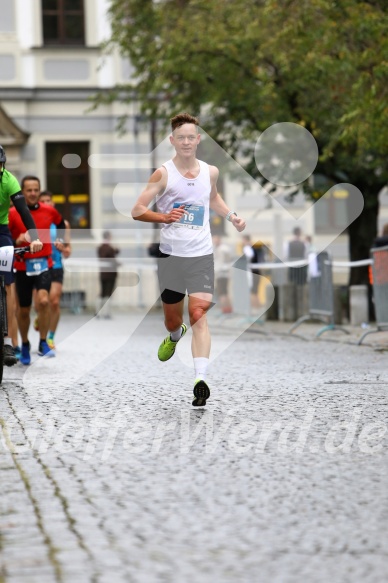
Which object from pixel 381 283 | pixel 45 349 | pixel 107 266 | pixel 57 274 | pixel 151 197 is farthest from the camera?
pixel 107 266

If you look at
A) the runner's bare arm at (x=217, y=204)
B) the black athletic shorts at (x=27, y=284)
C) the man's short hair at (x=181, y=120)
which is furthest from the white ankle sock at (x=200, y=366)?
the black athletic shorts at (x=27, y=284)

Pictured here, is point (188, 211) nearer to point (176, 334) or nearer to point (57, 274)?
point (176, 334)

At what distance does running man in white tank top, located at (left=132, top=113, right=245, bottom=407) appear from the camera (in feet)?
29.5

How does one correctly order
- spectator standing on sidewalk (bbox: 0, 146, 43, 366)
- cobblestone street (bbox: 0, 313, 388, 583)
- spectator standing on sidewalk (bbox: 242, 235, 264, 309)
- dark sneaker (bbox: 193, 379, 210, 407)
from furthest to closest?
spectator standing on sidewalk (bbox: 242, 235, 264, 309) → spectator standing on sidewalk (bbox: 0, 146, 43, 366) → dark sneaker (bbox: 193, 379, 210, 407) → cobblestone street (bbox: 0, 313, 388, 583)

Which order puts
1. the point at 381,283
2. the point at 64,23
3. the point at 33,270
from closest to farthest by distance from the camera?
1. the point at 33,270
2. the point at 381,283
3. the point at 64,23

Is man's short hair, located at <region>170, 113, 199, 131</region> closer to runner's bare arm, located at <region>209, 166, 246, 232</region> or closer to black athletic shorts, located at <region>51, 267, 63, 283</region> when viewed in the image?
runner's bare arm, located at <region>209, 166, 246, 232</region>

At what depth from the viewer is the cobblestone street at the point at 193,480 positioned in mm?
4625

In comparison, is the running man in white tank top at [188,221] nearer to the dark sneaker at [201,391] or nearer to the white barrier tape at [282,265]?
the dark sneaker at [201,391]

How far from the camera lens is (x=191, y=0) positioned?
932 inches

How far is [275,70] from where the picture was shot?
22.8 m

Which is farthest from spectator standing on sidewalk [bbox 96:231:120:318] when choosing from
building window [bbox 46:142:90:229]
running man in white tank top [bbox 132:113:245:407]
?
running man in white tank top [bbox 132:113:245:407]

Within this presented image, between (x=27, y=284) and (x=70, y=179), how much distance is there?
21142mm

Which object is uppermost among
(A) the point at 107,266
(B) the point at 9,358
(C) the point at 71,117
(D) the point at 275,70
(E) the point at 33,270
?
(D) the point at 275,70

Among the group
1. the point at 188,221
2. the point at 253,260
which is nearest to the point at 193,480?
the point at 188,221
